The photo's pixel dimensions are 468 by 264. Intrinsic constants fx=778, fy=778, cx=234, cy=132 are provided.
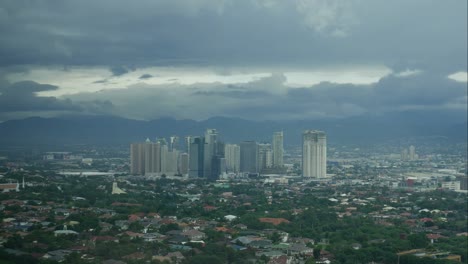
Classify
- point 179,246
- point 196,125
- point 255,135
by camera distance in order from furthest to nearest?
1. point 255,135
2. point 196,125
3. point 179,246

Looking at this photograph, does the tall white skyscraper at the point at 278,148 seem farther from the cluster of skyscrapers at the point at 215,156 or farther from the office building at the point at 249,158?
Result: the office building at the point at 249,158

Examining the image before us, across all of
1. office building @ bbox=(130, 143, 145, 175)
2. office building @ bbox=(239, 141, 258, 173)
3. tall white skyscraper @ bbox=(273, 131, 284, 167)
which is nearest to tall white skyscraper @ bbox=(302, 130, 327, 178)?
tall white skyscraper @ bbox=(273, 131, 284, 167)

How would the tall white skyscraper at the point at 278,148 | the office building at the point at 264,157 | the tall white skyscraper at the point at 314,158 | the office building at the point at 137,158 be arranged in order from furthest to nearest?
the tall white skyscraper at the point at 278,148 < the office building at the point at 264,157 < the tall white skyscraper at the point at 314,158 < the office building at the point at 137,158

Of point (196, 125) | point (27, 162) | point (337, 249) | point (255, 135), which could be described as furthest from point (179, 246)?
point (255, 135)

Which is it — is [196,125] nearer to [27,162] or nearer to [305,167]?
[305,167]

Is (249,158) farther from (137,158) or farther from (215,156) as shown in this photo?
(137,158)

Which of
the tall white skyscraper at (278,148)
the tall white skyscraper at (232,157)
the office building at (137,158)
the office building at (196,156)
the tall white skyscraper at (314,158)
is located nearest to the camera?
the office building at (137,158)

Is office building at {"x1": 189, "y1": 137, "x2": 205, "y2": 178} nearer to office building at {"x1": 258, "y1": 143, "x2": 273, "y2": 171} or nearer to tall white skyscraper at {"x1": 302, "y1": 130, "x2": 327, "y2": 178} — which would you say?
office building at {"x1": 258, "y1": 143, "x2": 273, "y2": 171}

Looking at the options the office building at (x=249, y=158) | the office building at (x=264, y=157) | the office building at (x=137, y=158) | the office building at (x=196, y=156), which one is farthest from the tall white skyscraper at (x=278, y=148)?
the office building at (x=137, y=158)
